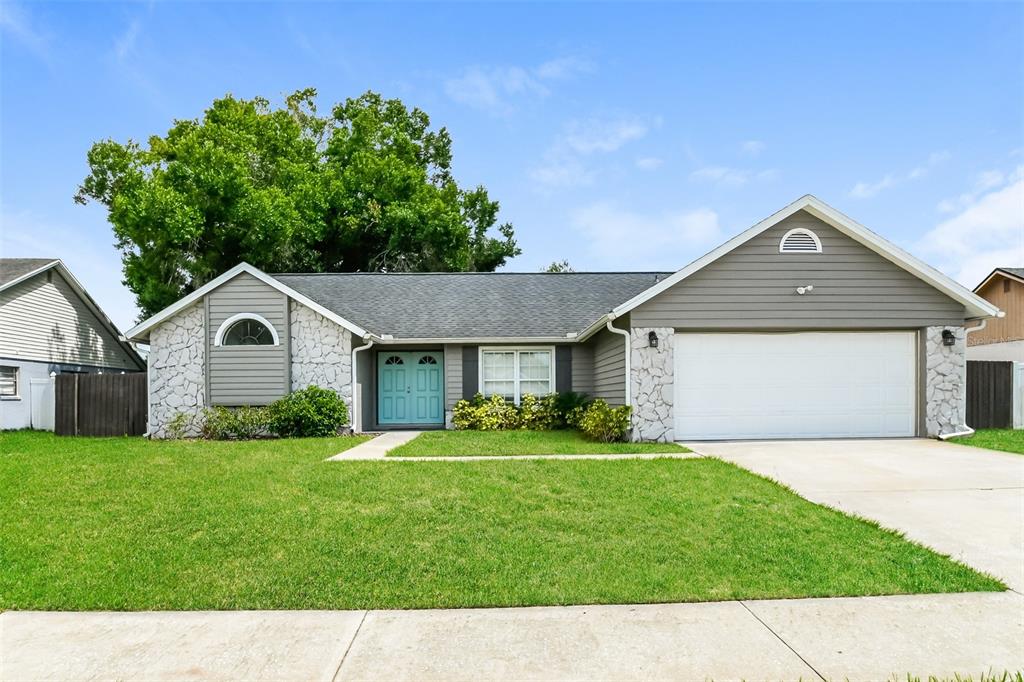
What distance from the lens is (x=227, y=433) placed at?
13.2m

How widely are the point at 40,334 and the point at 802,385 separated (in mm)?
21077

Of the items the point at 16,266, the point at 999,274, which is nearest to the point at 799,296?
the point at 999,274

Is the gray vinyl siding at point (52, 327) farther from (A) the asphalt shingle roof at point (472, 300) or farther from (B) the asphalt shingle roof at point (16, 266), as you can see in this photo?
(A) the asphalt shingle roof at point (472, 300)

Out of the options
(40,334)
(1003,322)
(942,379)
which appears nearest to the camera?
(942,379)

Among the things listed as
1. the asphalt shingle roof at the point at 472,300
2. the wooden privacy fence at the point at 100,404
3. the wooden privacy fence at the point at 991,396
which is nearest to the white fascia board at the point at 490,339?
the asphalt shingle roof at the point at 472,300

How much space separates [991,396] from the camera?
1317cm

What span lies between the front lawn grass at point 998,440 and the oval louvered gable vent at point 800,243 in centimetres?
450

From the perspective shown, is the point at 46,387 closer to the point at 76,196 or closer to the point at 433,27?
the point at 76,196

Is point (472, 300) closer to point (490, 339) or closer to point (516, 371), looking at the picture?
point (490, 339)

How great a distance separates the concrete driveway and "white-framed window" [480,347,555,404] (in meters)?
4.59

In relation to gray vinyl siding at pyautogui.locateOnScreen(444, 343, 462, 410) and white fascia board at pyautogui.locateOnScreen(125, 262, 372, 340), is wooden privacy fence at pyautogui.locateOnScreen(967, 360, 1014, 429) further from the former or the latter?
white fascia board at pyautogui.locateOnScreen(125, 262, 372, 340)

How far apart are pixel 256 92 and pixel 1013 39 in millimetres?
29564

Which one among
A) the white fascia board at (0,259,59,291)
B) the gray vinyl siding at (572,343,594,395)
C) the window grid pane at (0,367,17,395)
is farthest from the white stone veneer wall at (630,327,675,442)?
the window grid pane at (0,367,17,395)

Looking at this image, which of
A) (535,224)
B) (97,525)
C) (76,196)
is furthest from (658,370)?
(76,196)
